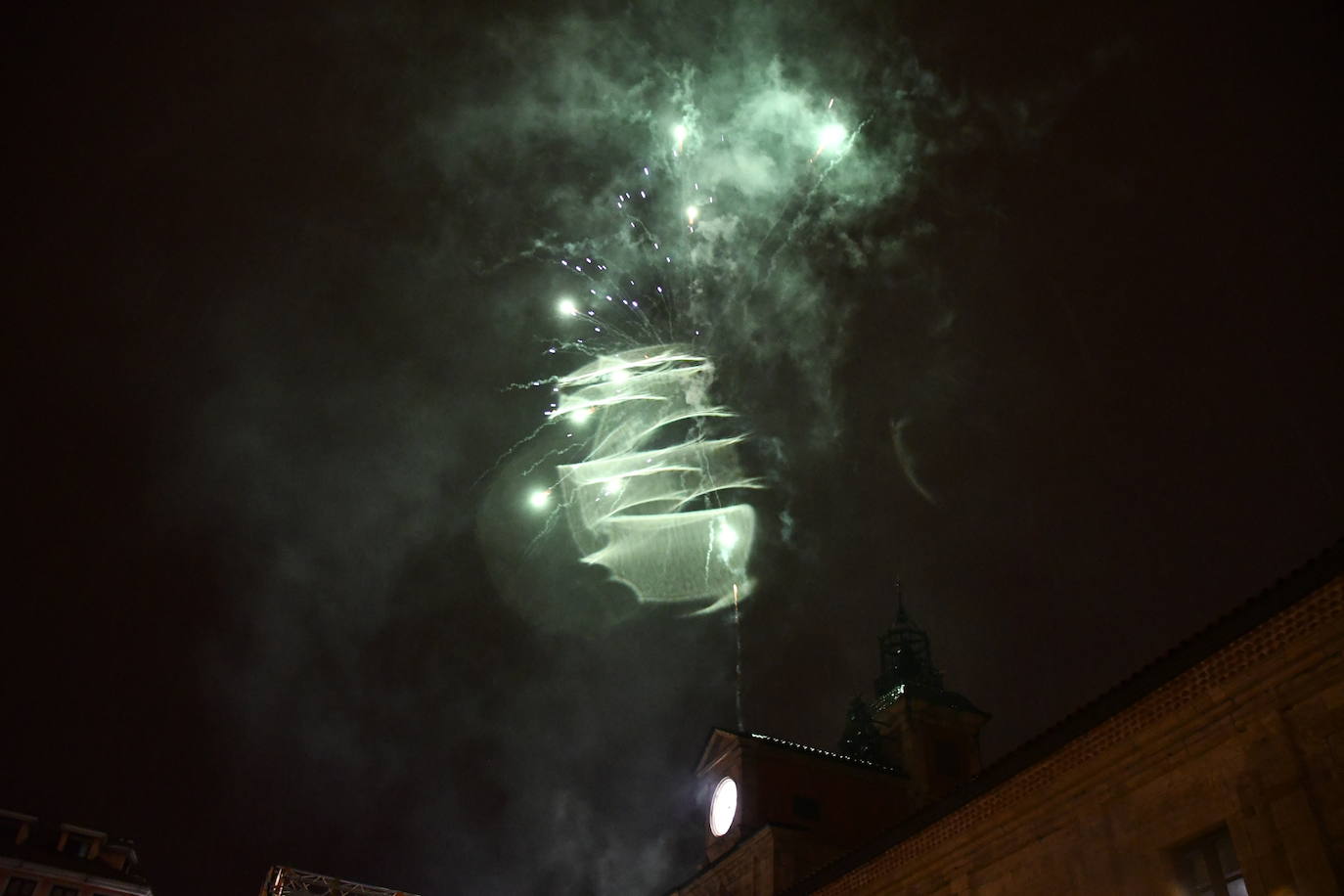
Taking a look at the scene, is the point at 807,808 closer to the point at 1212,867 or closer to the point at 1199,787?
the point at 1212,867

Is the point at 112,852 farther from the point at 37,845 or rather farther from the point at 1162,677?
the point at 1162,677

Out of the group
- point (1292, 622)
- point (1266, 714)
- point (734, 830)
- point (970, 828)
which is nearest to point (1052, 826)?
point (970, 828)

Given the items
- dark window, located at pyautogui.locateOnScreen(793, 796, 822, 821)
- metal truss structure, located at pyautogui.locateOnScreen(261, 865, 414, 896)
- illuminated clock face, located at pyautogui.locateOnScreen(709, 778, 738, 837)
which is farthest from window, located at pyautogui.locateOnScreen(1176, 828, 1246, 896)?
metal truss structure, located at pyautogui.locateOnScreen(261, 865, 414, 896)

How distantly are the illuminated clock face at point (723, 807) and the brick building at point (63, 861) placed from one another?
4117cm

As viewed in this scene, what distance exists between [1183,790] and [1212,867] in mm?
1048

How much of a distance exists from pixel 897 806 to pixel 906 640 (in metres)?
20.1

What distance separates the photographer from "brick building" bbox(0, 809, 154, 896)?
5156cm

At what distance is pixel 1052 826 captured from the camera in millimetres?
16484

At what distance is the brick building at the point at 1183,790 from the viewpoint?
12.6m

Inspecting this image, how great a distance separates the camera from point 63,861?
5388cm

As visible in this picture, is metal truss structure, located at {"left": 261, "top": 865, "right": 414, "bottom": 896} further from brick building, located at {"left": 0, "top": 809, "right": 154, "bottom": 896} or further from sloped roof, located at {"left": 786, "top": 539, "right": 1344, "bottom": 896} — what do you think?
brick building, located at {"left": 0, "top": 809, "right": 154, "bottom": 896}

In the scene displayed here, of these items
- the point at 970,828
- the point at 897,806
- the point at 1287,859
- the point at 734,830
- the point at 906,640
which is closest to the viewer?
the point at 1287,859

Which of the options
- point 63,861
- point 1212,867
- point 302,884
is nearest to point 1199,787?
point 1212,867

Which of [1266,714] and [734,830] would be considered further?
[734,830]
